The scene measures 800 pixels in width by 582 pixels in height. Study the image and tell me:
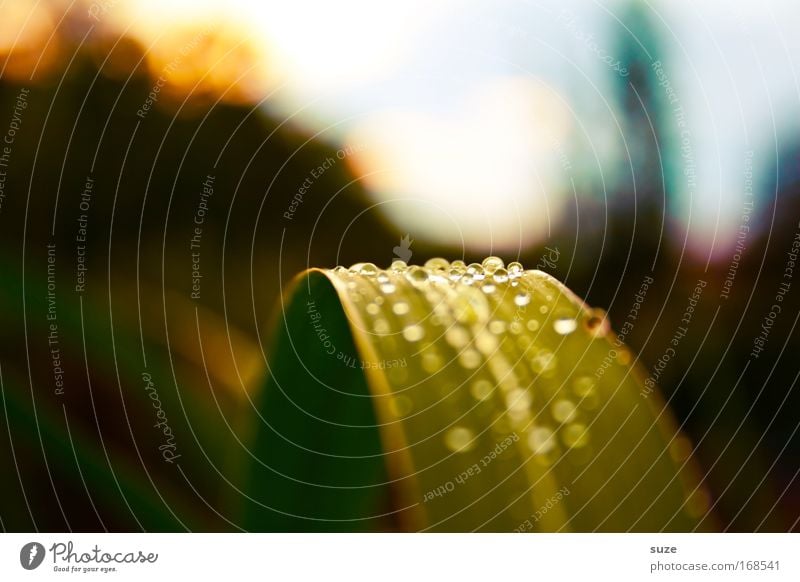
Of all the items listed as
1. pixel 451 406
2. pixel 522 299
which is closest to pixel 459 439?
pixel 451 406

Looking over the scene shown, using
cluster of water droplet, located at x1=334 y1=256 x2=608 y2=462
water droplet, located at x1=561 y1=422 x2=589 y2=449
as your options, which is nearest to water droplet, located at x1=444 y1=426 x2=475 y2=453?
cluster of water droplet, located at x1=334 y1=256 x2=608 y2=462

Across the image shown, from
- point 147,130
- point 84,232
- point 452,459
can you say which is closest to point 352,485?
point 452,459

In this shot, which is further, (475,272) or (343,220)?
(343,220)

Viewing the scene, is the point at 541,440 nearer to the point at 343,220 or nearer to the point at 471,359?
the point at 471,359

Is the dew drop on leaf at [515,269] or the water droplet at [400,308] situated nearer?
the water droplet at [400,308]

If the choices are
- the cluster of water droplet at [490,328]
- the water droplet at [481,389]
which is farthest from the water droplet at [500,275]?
the water droplet at [481,389]

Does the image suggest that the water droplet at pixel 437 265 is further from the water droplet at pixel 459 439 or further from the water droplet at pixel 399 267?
the water droplet at pixel 459 439

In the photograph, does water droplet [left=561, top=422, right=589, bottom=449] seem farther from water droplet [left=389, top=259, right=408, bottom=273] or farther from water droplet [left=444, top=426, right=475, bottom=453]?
water droplet [left=389, top=259, right=408, bottom=273]
